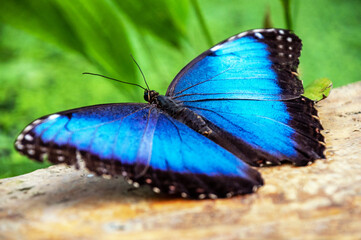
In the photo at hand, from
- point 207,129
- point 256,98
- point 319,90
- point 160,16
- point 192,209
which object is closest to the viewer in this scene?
point 192,209

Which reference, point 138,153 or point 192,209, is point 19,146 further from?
point 192,209

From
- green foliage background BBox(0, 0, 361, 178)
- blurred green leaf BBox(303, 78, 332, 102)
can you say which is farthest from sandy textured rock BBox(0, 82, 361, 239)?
green foliage background BBox(0, 0, 361, 178)

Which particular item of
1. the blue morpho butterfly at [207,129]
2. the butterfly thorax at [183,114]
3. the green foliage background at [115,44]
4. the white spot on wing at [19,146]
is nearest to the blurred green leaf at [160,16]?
the green foliage background at [115,44]

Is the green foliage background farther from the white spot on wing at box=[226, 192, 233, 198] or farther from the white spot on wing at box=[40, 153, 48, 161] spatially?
the white spot on wing at box=[226, 192, 233, 198]

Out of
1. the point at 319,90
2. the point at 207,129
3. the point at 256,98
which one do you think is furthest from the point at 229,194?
the point at 319,90

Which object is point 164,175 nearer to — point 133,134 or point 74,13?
point 133,134

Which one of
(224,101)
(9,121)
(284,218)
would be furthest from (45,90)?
(284,218)

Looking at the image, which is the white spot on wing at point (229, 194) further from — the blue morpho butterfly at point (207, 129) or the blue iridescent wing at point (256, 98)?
the blue iridescent wing at point (256, 98)
